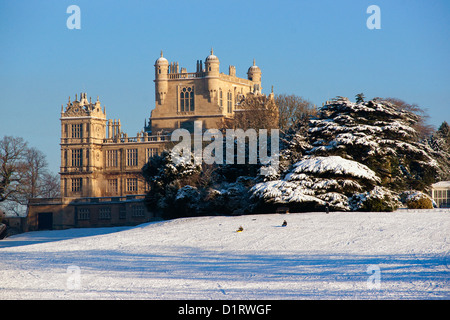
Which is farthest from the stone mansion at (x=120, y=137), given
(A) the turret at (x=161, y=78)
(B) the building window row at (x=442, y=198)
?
(B) the building window row at (x=442, y=198)

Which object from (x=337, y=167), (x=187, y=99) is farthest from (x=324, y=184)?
(x=187, y=99)

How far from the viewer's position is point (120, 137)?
307ft

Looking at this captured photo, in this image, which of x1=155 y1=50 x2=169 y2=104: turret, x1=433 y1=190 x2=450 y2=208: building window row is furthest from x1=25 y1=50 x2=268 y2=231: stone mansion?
x1=433 y1=190 x2=450 y2=208: building window row

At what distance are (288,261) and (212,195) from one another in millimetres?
19531

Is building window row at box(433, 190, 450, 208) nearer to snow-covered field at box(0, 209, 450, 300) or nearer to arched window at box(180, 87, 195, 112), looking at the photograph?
snow-covered field at box(0, 209, 450, 300)

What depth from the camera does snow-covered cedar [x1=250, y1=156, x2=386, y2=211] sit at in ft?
140

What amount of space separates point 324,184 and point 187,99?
55.9 m

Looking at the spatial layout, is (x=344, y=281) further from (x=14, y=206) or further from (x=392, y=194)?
(x=14, y=206)

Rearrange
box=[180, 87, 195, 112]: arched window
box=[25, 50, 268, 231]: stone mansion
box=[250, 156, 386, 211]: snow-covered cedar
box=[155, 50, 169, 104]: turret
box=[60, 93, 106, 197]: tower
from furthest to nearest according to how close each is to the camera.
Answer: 1. box=[155, 50, 169, 104]: turret
2. box=[180, 87, 195, 112]: arched window
3. box=[60, 93, 106, 197]: tower
4. box=[25, 50, 268, 231]: stone mansion
5. box=[250, 156, 386, 211]: snow-covered cedar

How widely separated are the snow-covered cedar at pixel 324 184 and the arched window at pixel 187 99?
5419 centimetres

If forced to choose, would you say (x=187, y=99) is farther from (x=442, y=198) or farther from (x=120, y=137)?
(x=442, y=198)

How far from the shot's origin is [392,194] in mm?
44750

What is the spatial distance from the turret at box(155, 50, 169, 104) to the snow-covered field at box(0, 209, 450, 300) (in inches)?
2228

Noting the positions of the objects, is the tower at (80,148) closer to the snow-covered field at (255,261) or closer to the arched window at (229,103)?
the arched window at (229,103)
